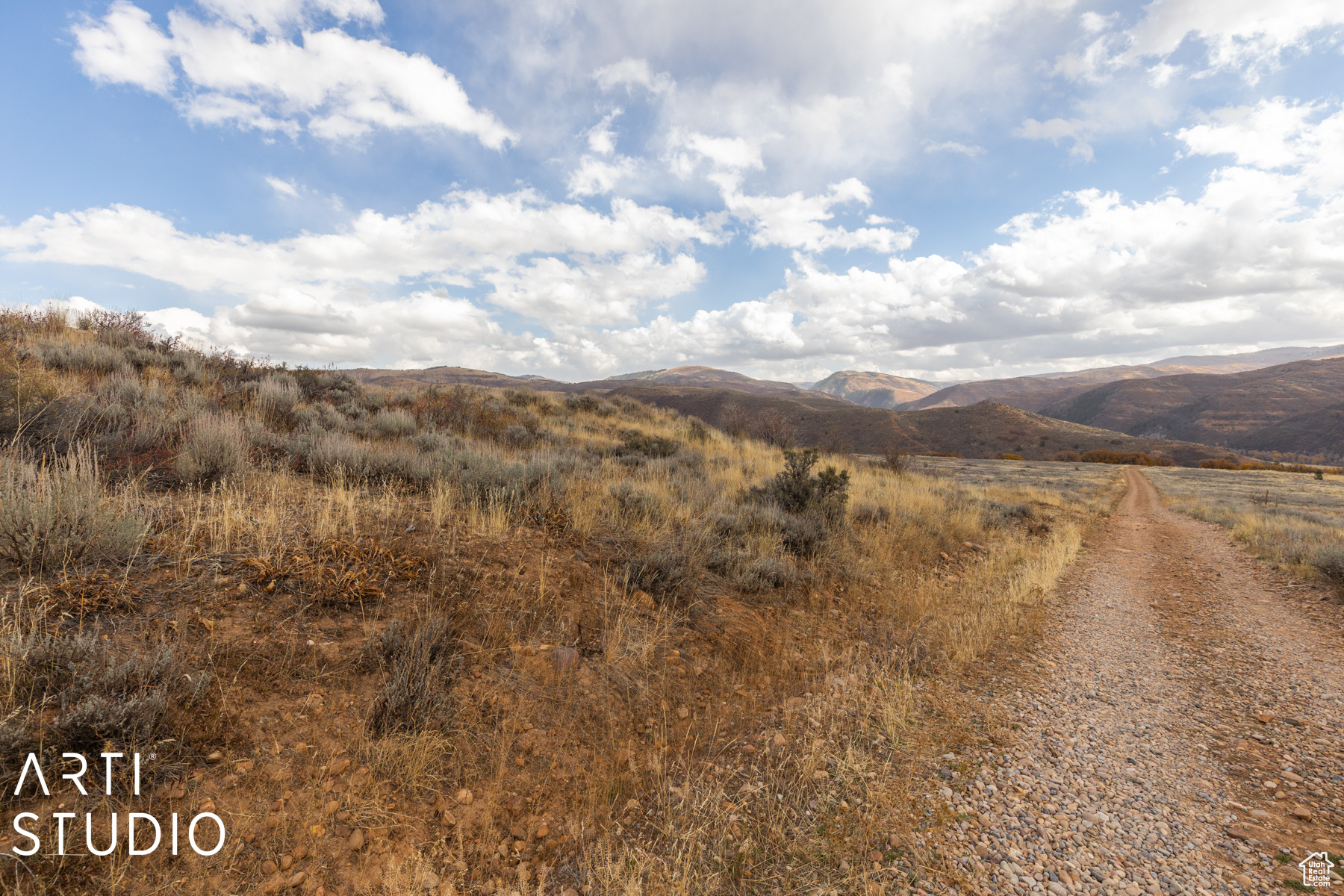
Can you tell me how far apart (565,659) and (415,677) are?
104 cm

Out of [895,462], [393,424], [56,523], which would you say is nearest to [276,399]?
[393,424]

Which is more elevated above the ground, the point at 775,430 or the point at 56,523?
the point at 775,430

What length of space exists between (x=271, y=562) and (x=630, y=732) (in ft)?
9.31

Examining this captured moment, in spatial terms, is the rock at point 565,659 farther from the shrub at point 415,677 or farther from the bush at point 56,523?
the bush at point 56,523

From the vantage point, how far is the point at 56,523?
10.7 ft

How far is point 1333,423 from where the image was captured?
331 ft

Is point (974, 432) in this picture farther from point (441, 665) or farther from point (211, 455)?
point (211, 455)

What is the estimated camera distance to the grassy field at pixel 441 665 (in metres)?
2.33

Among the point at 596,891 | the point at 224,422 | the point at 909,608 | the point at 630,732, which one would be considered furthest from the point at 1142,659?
the point at 224,422

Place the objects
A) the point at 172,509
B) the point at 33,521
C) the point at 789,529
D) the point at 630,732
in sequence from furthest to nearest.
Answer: the point at 789,529, the point at 172,509, the point at 630,732, the point at 33,521

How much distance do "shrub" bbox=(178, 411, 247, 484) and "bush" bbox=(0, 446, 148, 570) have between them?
3.79ft

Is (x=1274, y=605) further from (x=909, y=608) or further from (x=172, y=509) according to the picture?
(x=172, y=509)

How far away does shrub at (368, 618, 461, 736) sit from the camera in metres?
2.88

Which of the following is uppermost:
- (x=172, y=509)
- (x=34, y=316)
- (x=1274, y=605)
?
(x=34, y=316)
